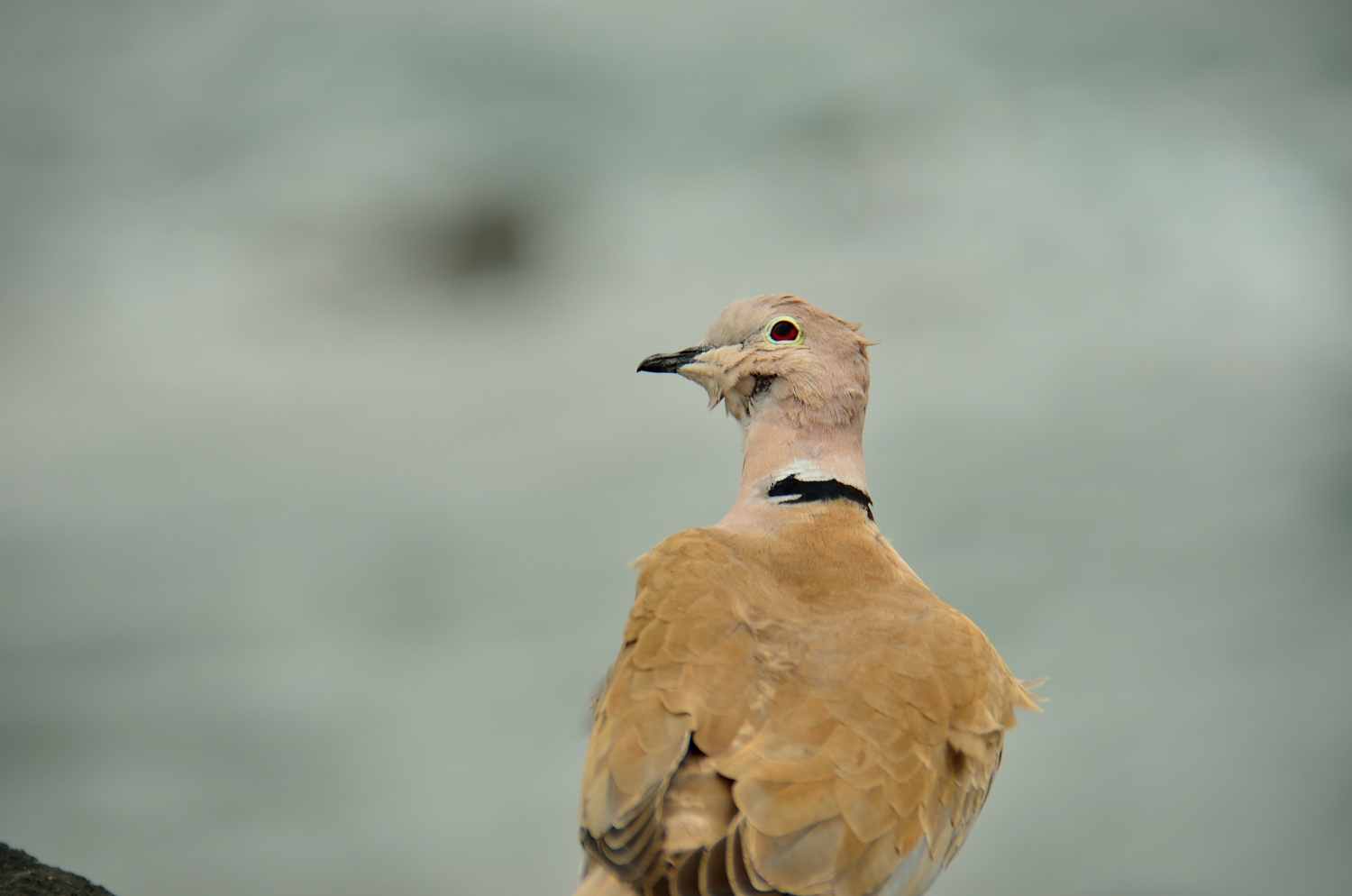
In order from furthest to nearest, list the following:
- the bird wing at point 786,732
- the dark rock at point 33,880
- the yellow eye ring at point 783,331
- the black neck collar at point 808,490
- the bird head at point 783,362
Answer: the yellow eye ring at point 783,331 → the bird head at point 783,362 → the black neck collar at point 808,490 → the dark rock at point 33,880 → the bird wing at point 786,732

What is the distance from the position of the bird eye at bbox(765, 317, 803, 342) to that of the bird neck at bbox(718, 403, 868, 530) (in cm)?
30

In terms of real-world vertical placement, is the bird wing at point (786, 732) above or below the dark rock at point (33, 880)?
above

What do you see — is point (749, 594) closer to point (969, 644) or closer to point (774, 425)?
point (969, 644)

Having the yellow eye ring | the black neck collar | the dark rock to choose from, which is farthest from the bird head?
the dark rock

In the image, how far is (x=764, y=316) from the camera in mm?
4816

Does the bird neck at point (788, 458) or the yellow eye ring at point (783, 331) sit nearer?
the bird neck at point (788, 458)

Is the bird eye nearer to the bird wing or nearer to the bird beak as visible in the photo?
the bird beak

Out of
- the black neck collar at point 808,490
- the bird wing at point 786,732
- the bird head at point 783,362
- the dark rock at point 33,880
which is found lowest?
the dark rock at point 33,880

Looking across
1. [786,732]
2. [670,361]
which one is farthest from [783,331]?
[786,732]

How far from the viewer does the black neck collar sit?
4.48 meters

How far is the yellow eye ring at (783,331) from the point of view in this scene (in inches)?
189

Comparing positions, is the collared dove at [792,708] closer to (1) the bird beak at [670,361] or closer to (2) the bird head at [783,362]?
(2) the bird head at [783,362]

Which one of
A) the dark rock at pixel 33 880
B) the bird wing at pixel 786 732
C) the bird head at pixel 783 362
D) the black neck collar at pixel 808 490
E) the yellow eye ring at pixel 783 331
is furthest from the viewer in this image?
the yellow eye ring at pixel 783 331

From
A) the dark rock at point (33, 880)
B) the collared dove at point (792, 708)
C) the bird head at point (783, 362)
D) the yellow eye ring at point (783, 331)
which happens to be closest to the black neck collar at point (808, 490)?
the collared dove at point (792, 708)
